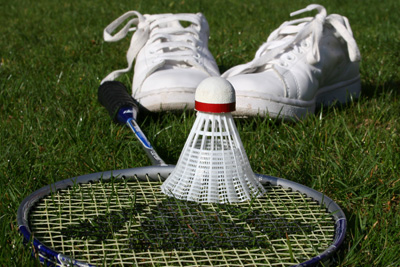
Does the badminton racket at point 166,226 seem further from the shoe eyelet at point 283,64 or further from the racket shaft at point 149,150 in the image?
the shoe eyelet at point 283,64

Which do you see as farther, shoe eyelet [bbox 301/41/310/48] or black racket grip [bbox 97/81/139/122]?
shoe eyelet [bbox 301/41/310/48]

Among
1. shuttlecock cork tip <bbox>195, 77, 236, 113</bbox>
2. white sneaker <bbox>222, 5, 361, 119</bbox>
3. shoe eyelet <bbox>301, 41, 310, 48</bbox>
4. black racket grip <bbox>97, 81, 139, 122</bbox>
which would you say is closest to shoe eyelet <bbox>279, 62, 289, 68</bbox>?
white sneaker <bbox>222, 5, 361, 119</bbox>

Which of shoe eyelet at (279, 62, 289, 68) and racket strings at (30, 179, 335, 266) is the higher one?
racket strings at (30, 179, 335, 266)

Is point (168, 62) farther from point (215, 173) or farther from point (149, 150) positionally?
point (215, 173)

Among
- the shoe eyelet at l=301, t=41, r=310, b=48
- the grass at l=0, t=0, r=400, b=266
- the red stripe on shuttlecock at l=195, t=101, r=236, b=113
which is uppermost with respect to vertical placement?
the red stripe on shuttlecock at l=195, t=101, r=236, b=113

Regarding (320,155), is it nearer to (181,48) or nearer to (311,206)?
(311,206)

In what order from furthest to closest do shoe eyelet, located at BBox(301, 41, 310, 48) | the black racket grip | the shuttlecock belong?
shoe eyelet, located at BBox(301, 41, 310, 48) < the black racket grip < the shuttlecock

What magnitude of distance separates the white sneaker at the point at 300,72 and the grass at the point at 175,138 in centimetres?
9

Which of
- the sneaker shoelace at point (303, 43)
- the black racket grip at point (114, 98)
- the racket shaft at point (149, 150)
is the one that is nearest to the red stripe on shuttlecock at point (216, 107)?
the racket shaft at point (149, 150)

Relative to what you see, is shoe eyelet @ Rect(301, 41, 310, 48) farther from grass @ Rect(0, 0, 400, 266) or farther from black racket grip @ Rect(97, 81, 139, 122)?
black racket grip @ Rect(97, 81, 139, 122)

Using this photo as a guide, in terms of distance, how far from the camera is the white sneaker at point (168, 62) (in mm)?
2520

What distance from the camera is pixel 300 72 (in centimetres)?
264

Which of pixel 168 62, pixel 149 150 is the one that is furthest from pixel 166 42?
pixel 149 150

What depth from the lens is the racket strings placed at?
4.32 feet
